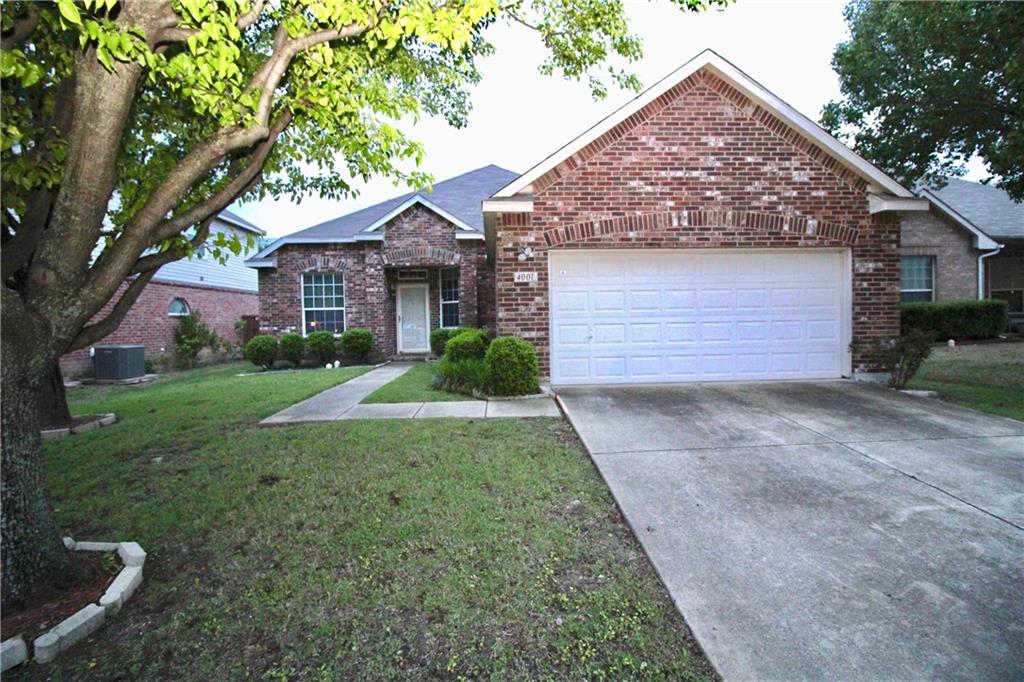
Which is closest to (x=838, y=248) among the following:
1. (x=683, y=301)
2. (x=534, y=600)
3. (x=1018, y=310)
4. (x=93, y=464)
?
(x=683, y=301)

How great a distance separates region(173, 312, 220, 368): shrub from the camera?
17141mm

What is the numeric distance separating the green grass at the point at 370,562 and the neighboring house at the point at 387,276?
1026cm

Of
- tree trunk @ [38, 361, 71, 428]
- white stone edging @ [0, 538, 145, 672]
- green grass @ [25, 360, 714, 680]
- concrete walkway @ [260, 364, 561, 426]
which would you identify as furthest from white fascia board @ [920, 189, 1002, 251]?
tree trunk @ [38, 361, 71, 428]

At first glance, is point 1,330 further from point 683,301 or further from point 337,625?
point 683,301

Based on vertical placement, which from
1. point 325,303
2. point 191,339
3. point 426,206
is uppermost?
point 426,206

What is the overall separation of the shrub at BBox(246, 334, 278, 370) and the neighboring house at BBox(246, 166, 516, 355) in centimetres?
91

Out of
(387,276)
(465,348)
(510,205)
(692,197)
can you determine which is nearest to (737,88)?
(692,197)

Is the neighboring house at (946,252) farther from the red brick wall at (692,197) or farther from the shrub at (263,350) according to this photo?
the shrub at (263,350)

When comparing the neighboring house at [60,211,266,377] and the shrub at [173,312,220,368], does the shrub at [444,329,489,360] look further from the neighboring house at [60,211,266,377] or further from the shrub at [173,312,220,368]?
the shrub at [173,312,220,368]

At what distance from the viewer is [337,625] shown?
2.74 metres

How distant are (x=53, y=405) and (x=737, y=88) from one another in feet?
38.9

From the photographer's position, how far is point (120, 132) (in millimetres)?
3203

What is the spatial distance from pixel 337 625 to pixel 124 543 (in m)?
1.92

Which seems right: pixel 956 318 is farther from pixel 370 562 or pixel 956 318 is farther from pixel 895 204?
pixel 370 562
